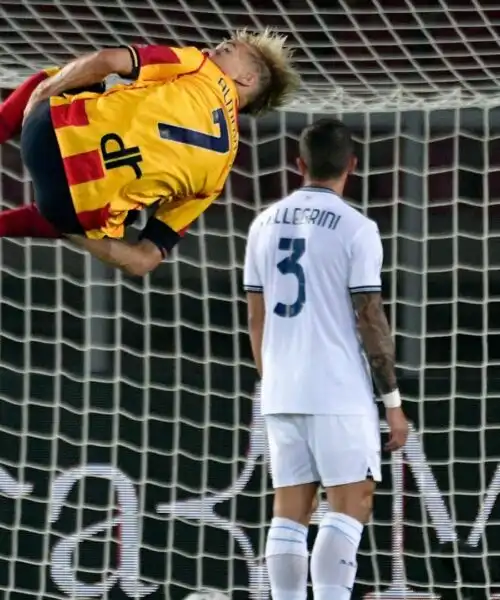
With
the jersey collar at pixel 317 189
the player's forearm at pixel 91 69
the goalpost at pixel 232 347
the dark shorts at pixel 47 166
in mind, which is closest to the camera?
the player's forearm at pixel 91 69

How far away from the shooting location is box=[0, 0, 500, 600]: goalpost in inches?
175

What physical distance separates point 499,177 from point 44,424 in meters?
1.82

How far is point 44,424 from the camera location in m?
4.64

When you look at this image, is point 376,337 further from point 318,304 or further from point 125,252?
point 125,252

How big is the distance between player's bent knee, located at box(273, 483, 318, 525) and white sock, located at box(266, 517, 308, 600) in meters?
0.02

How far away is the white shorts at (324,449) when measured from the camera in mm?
3195

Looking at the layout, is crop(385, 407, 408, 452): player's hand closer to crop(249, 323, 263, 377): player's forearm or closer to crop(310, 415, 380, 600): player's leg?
crop(310, 415, 380, 600): player's leg

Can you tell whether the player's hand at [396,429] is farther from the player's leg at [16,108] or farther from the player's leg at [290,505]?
the player's leg at [16,108]

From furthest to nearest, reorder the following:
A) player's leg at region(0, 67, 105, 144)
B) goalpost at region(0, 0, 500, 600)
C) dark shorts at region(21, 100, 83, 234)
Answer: goalpost at region(0, 0, 500, 600), player's leg at region(0, 67, 105, 144), dark shorts at region(21, 100, 83, 234)

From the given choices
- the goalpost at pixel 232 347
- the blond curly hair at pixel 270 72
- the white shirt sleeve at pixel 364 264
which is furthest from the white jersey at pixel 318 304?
the goalpost at pixel 232 347

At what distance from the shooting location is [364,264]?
320cm

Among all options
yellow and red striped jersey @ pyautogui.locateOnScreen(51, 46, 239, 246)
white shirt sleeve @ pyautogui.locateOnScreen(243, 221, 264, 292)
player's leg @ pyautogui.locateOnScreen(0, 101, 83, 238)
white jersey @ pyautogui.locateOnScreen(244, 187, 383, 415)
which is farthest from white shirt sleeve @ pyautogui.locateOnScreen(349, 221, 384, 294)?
player's leg @ pyautogui.locateOnScreen(0, 101, 83, 238)

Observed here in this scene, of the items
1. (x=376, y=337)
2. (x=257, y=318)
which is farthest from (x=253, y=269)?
(x=376, y=337)

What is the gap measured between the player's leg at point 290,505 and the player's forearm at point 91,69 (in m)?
0.90
